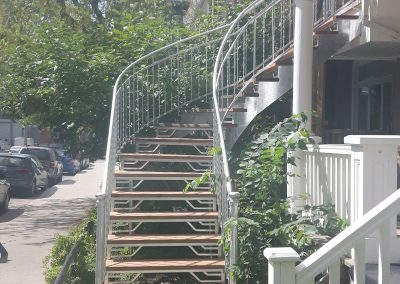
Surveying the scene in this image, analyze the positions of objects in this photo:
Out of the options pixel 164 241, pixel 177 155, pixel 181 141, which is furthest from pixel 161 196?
pixel 181 141

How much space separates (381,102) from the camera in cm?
1245

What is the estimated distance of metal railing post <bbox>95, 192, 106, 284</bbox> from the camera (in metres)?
6.62

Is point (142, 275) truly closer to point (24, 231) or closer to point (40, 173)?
point (24, 231)

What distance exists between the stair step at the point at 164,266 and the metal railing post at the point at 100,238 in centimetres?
27

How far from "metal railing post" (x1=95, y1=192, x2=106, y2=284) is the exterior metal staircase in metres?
0.01

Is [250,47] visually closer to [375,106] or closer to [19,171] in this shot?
[375,106]

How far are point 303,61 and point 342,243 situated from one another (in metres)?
4.13

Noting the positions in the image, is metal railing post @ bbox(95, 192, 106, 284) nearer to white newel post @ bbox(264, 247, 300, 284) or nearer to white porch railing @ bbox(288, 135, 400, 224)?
white porch railing @ bbox(288, 135, 400, 224)

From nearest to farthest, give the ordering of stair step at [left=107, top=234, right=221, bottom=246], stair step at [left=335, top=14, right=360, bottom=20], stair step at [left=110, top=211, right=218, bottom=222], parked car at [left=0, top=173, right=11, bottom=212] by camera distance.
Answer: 1. stair step at [left=107, top=234, right=221, bottom=246]
2. stair step at [left=110, top=211, right=218, bottom=222]
3. stair step at [left=335, top=14, right=360, bottom=20]
4. parked car at [left=0, top=173, right=11, bottom=212]

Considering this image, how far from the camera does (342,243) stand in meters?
3.79

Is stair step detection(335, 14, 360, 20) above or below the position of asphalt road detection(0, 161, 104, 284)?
above

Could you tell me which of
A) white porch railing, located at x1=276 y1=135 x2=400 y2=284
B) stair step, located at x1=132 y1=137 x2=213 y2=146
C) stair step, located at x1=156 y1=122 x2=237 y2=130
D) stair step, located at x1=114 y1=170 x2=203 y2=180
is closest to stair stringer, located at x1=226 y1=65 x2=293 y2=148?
stair step, located at x1=132 y1=137 x2=213 y2=146

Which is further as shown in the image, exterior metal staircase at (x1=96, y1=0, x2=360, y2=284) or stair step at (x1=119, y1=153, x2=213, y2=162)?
stair step at (x1=119, y1=153, x2=213, y2=162)

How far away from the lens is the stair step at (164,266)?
7.14m
